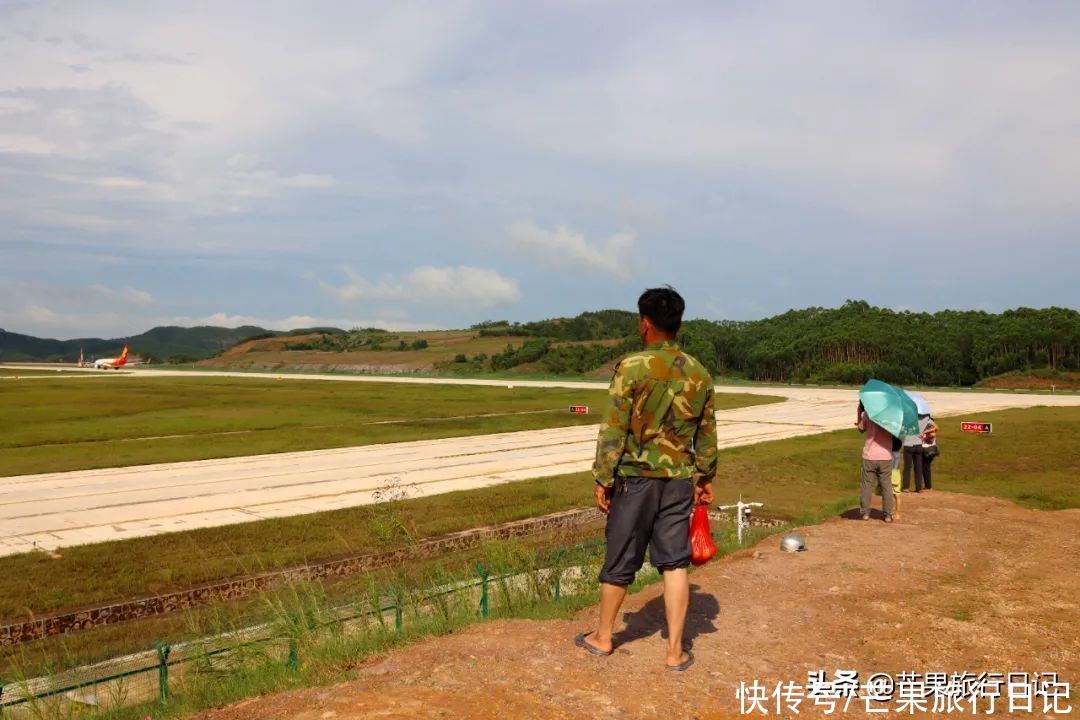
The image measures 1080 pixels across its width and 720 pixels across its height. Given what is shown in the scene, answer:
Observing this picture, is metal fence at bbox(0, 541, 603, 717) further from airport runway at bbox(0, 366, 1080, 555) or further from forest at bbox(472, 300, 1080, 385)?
forest at bbox(472, 300, 1080, 385)

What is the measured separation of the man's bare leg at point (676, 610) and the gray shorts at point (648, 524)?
9 centimetres

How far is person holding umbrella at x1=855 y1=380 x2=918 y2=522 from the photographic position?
11.0 meters

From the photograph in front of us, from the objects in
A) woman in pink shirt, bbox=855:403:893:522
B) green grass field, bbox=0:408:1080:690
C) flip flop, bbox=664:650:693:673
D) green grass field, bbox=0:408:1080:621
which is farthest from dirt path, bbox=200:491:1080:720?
green grass field, bbox=0:408:1080:621

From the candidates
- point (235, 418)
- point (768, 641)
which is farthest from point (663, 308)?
point (235, 418)

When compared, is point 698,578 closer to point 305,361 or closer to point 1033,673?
point 1033,673

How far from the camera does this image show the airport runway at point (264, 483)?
18.9m

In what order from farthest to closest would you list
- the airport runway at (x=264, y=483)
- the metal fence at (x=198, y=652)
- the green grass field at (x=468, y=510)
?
the airport runway at (x=264, y=483), the green grass field at (x=468, y=510), the metal fence at (x=198, y=652)

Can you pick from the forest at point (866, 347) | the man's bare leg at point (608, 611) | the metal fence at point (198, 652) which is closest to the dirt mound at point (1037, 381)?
the forest at point (866, 347)

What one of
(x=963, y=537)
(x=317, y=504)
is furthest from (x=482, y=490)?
(x=963, y=537)

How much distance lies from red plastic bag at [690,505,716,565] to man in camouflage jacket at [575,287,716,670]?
0.28ft

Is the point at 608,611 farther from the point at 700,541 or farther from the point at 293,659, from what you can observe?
the point at 293,659

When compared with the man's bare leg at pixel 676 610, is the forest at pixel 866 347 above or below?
above

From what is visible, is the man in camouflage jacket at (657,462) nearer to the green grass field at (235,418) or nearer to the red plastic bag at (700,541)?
the red plastic bag at (700,541)

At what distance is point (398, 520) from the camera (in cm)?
1578
